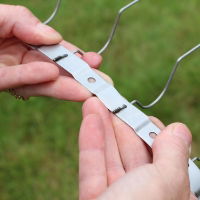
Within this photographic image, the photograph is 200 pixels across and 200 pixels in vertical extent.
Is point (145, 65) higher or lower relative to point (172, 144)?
lower

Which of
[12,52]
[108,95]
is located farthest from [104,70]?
[108,95]

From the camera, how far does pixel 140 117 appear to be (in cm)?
70

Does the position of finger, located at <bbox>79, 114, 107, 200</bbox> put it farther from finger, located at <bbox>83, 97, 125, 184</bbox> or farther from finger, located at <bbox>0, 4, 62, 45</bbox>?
finger, located at <bbox>0, 4, 62, 45</bbox>

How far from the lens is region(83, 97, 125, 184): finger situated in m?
0.66

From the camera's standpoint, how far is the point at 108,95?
2.35 feet

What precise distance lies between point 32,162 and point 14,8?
0.45 metres

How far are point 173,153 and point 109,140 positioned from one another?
109 mm

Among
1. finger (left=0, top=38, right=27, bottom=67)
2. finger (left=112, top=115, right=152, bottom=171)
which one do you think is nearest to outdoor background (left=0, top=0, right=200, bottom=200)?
finger (left=0, top=38, right=27, bottom=67)

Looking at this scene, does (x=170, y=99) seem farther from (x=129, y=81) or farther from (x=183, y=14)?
(x=183, y=14)

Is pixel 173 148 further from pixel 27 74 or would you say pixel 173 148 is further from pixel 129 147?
pixel 27 74

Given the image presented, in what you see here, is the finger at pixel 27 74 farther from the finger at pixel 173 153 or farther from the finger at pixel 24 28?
the finger at pixel 173 153

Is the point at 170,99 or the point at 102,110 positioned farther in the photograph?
the point at 170,99

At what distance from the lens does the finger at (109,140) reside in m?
0.66

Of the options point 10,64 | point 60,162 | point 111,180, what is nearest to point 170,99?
point 60,162
